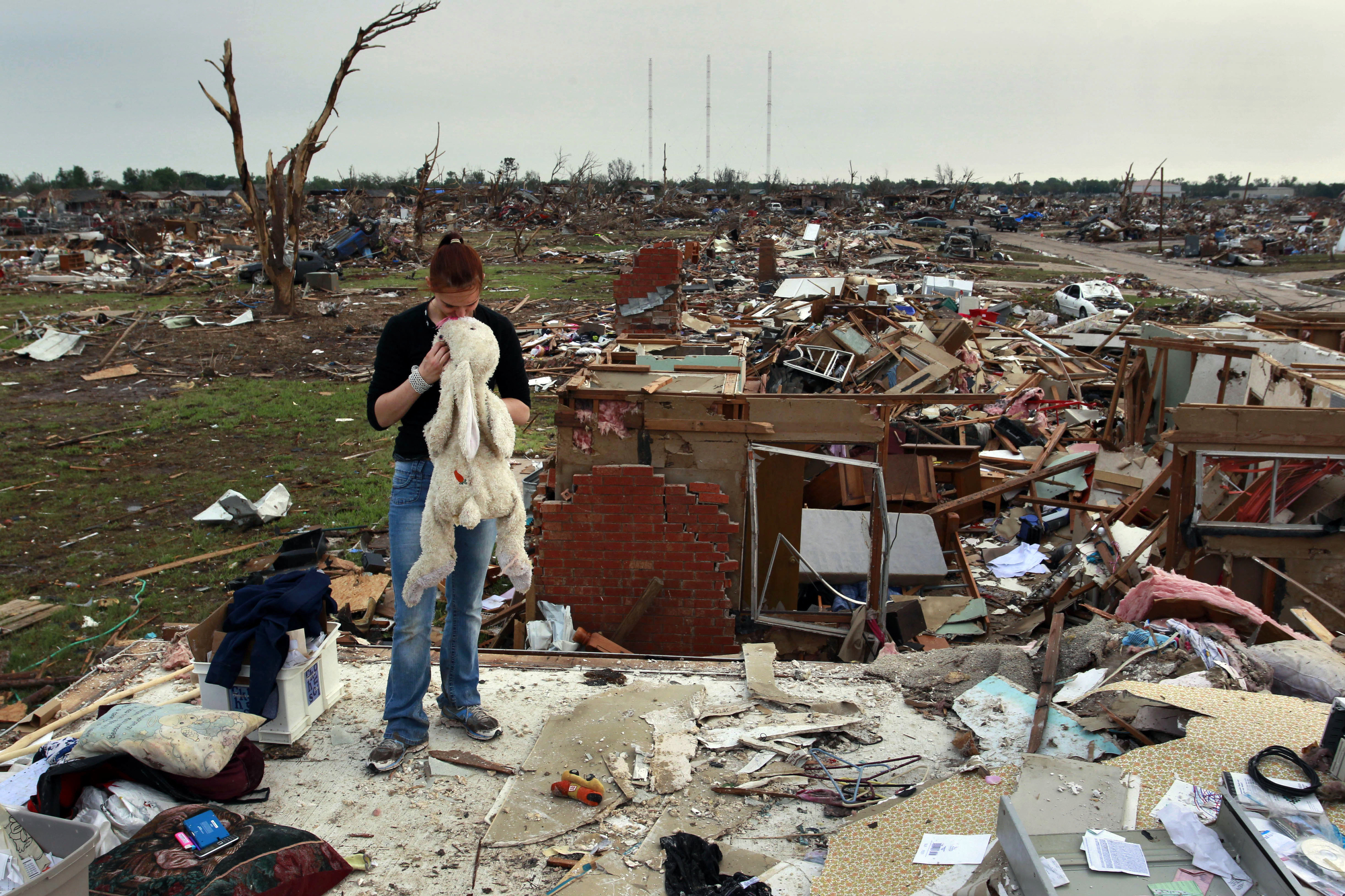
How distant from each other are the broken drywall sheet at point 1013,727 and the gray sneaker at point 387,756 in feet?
7.06

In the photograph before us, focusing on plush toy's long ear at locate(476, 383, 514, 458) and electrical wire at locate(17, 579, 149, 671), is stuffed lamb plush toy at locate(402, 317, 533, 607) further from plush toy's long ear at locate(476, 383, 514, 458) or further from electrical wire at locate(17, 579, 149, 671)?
electrical wire at locate(17, 579, 149, 671)

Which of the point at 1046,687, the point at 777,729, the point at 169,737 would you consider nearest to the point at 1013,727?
the point at 1046,687

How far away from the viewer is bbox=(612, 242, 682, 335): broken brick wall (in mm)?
13531

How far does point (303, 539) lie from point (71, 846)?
14.9ft

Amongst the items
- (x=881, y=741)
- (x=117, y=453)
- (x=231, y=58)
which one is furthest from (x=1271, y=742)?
(x=231, y=58)

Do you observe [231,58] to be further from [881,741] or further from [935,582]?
[881,741]

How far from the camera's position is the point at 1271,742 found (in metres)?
2.61

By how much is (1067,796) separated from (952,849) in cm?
40

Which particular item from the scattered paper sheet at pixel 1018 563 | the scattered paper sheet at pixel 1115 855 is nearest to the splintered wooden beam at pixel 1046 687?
the scattered paper sheet at pixel 1115 855

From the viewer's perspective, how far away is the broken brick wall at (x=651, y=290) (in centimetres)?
1353

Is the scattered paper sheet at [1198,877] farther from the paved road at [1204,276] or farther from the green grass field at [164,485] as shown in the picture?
the paved road at [1204,276]

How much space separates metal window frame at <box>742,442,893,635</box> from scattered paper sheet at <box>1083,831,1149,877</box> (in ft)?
9.19

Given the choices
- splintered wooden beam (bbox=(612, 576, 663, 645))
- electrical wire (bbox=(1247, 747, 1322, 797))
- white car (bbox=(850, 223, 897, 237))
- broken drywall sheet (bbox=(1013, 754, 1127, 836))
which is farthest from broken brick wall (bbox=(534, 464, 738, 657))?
white car (bbox=(850, 223, 897, 237))

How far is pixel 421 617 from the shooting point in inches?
119
